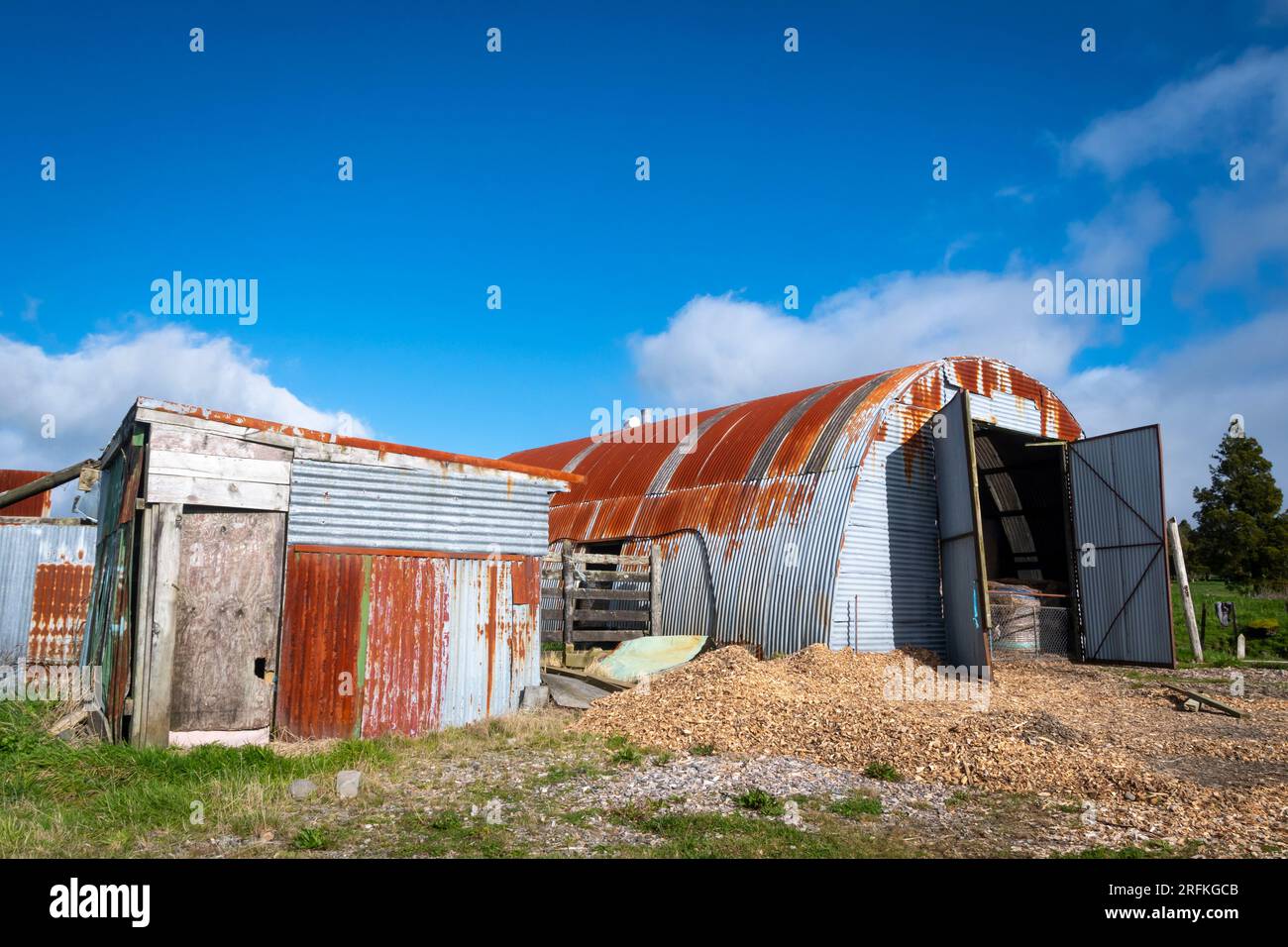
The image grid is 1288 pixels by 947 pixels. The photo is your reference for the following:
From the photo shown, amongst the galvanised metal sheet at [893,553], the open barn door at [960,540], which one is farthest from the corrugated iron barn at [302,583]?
the open barn door at [960,540]

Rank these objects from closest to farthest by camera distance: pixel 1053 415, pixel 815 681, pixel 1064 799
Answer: pixel 1064 799 < pixel 815 681 < pixel 1053 415

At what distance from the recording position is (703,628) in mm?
18828

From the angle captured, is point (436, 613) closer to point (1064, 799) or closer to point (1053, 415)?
point (1064, 799)

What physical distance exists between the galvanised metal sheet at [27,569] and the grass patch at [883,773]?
16572mm

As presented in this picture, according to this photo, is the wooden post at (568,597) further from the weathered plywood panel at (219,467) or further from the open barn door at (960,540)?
the open barn door at (960,540)

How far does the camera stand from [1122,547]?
64.7ft

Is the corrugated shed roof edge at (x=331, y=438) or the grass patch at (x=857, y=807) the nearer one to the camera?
the grass patch at (x=857, y=807)

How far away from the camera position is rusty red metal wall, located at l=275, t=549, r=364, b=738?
37.7ft

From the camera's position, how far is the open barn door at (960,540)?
17328mm

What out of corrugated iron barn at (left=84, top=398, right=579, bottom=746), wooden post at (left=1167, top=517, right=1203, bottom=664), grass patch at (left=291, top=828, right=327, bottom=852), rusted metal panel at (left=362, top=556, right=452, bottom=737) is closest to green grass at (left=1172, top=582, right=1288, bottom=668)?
wooden post at (left=1167, top=517, right=1203, bottom=664)
